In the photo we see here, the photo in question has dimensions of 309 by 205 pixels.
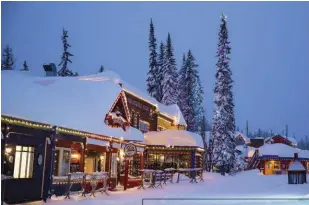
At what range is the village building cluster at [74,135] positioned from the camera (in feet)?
45.2

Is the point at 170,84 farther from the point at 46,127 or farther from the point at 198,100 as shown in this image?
the point at 46,127

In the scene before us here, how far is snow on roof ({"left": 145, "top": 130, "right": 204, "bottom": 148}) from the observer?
31.9 metres

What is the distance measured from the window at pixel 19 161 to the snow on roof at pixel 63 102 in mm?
1087

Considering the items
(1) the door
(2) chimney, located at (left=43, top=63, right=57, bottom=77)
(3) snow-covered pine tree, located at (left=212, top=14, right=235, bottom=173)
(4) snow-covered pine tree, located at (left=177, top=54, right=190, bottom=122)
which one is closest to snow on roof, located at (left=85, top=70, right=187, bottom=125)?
(2) chimney, located at (left=43, top=63, right=57, bottom=77)

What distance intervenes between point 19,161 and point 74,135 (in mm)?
3772

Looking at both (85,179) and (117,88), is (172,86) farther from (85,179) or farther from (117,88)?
(85,179)

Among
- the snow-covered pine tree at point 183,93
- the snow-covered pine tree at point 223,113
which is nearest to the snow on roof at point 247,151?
the snow-covered pine tree at point 183,93

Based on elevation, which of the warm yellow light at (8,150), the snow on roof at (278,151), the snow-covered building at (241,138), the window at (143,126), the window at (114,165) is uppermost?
the snow-covered building at (241,138)

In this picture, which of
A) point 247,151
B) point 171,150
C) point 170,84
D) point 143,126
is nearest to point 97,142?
point 171,150

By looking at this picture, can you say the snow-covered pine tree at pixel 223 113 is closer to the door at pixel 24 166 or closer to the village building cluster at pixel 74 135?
the village building cluster at pixel 74 135

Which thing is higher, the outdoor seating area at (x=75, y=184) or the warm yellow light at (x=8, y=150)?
the warm yellow light at (x=8, y=150)

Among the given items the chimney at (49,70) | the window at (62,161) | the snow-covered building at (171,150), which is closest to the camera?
the window at (62,161)

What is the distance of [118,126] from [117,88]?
2.24 m

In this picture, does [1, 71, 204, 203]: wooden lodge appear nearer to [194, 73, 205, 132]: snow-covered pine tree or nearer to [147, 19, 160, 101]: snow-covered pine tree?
[147, 19, 160, 101]: snow-covered pine tree
